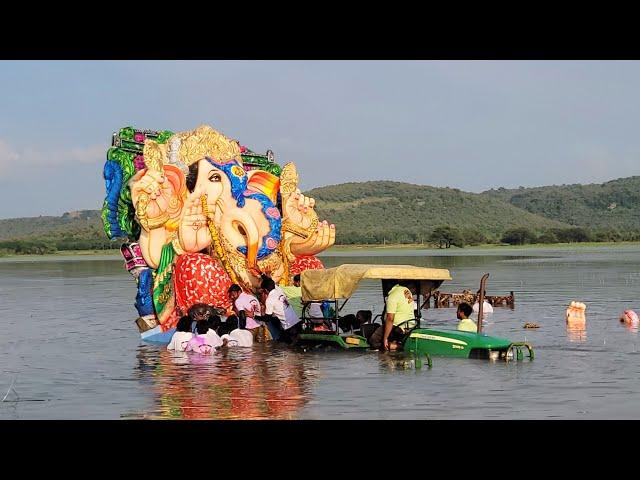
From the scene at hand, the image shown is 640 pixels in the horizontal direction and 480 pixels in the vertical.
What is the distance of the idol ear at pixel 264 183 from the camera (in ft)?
69.5

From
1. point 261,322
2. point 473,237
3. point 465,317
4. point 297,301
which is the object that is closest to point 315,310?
point 297,301

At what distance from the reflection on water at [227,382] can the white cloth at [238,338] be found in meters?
0.19

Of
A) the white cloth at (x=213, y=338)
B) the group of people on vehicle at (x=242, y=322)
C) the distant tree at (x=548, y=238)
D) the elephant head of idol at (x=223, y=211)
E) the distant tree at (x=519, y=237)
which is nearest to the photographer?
the white cloth at (x=213, y=338)

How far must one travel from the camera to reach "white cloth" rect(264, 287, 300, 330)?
19297mm

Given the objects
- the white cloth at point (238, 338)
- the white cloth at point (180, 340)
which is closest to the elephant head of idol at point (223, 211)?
the white cloth at point (238, 338)

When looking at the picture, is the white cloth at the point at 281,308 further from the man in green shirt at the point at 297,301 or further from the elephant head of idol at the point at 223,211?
the elephant head of idol at the point at 223,211

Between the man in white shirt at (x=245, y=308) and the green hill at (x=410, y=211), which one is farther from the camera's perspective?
the green hill at (x=410, y=211)

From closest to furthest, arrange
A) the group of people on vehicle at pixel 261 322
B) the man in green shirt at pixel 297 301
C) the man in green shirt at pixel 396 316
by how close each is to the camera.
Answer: the man in green shirt at pixel 396 316
the group of people on vehicle at pixel 261 322
the man in green shirt at pixel 297 301

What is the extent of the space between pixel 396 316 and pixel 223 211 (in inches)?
181

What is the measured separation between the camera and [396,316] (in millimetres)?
17281

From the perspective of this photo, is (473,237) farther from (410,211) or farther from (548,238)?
(410,211)

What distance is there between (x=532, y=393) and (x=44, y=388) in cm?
676
